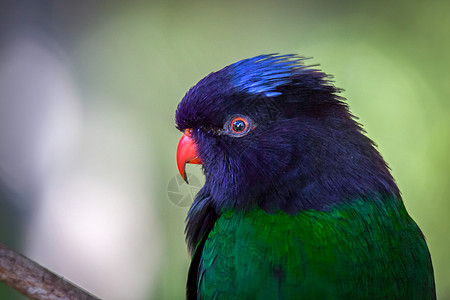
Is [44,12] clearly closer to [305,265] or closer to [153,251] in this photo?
[153,251]

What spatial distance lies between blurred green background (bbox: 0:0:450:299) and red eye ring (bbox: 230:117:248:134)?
2.28m

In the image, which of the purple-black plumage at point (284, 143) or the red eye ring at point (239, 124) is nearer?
the purple-black plumage at point (284, 143)

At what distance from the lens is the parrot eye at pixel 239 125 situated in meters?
2.02

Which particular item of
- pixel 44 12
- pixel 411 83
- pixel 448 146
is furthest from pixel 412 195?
pixel 44 12

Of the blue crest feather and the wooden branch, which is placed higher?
the blue crest feather

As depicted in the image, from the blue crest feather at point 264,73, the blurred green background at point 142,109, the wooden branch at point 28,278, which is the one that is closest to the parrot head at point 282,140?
the blue crest feather at point 264,73

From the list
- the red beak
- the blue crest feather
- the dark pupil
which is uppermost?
the blue crest feather

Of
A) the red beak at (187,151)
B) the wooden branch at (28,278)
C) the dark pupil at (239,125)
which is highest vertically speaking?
the dark pupil at (239,125)

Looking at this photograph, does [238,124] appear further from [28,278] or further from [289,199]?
[28,278]

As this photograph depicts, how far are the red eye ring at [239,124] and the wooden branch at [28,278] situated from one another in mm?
959

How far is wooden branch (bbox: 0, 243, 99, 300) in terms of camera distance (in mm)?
1550

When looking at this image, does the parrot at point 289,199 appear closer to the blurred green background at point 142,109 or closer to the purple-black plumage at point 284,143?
the purple-black plumage at point 284,143

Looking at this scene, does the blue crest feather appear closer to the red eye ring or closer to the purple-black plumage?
the purple-black plumage

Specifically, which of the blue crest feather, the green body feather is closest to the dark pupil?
the blue crest feather
